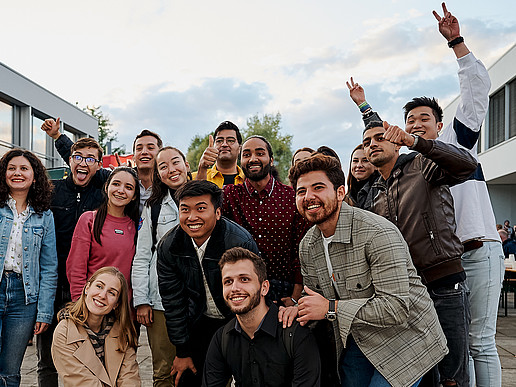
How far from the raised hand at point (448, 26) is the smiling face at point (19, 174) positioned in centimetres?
348

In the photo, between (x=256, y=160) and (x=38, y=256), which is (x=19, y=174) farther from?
(x=256, y=160)

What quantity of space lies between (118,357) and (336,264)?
1.98 m

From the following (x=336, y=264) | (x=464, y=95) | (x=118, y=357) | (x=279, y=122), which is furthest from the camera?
(x=279, y=122)

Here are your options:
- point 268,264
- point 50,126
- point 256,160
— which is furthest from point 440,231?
point 50,126

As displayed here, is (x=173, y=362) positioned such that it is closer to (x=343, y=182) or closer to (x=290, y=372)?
(x=290, y=372)

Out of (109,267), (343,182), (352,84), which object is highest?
(352,84)

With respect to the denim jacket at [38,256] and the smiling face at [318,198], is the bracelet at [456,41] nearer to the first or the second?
the smiling face at [318,198]

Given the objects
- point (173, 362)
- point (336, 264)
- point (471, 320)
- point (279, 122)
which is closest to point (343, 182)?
point (336, 264)

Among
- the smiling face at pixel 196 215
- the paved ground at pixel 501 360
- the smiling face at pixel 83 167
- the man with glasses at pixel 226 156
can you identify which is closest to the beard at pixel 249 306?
the smiling face at pixel 196 215

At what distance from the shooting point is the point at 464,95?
3582 millimetres

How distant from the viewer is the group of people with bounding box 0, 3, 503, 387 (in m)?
3.07

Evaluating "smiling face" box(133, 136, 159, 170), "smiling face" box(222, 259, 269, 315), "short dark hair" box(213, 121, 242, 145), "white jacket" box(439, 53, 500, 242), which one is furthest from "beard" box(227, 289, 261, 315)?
"short dark hair" box(213, 121, 242, 145)

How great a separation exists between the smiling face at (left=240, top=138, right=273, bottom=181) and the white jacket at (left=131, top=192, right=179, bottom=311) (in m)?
0.70

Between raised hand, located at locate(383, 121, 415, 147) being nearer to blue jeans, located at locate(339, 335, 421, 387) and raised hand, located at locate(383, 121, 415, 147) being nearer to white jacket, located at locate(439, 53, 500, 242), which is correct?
white jacket, located at locate(439, 53, 500, 242)
